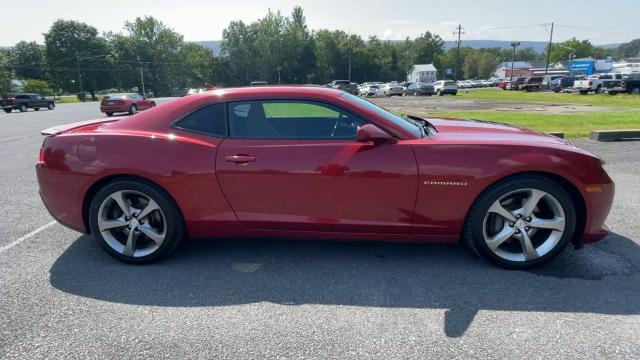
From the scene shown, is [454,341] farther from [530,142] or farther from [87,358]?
[87,358]

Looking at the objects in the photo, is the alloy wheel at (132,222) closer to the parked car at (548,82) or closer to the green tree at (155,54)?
the parked car at (548,82)

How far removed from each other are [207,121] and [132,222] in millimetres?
1047

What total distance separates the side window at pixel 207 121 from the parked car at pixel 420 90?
41.1m

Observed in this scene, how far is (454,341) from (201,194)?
6.91 feet

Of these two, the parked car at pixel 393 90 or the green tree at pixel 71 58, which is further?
the green tree at pixel 71 58

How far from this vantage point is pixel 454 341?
2363mm

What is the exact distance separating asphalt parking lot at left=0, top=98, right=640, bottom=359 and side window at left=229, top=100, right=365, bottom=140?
107 centimetres

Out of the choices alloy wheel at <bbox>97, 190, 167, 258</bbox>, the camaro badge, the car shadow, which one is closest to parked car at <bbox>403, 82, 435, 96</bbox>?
the car shadow

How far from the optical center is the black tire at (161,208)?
324cm

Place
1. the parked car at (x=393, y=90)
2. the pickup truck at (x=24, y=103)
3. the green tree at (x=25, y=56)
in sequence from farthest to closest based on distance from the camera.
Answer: the green tree at (x=25, y=56) < the parked car at (x=393, y=90) < the pickup truck at (x=24, y=103)

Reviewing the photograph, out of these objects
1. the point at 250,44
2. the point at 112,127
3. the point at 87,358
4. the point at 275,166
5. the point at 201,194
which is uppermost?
the point at 250,44

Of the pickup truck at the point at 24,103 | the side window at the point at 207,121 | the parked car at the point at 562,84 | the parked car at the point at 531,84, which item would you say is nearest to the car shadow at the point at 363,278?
the side window at the point at 207,121

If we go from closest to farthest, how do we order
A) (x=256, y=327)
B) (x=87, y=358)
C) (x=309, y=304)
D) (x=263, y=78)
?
(x=87, y=358), (x=256, y=327), (x=309, y=304), (x=263, y=78)

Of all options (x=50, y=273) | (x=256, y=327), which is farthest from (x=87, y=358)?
(x=50, y=273)
